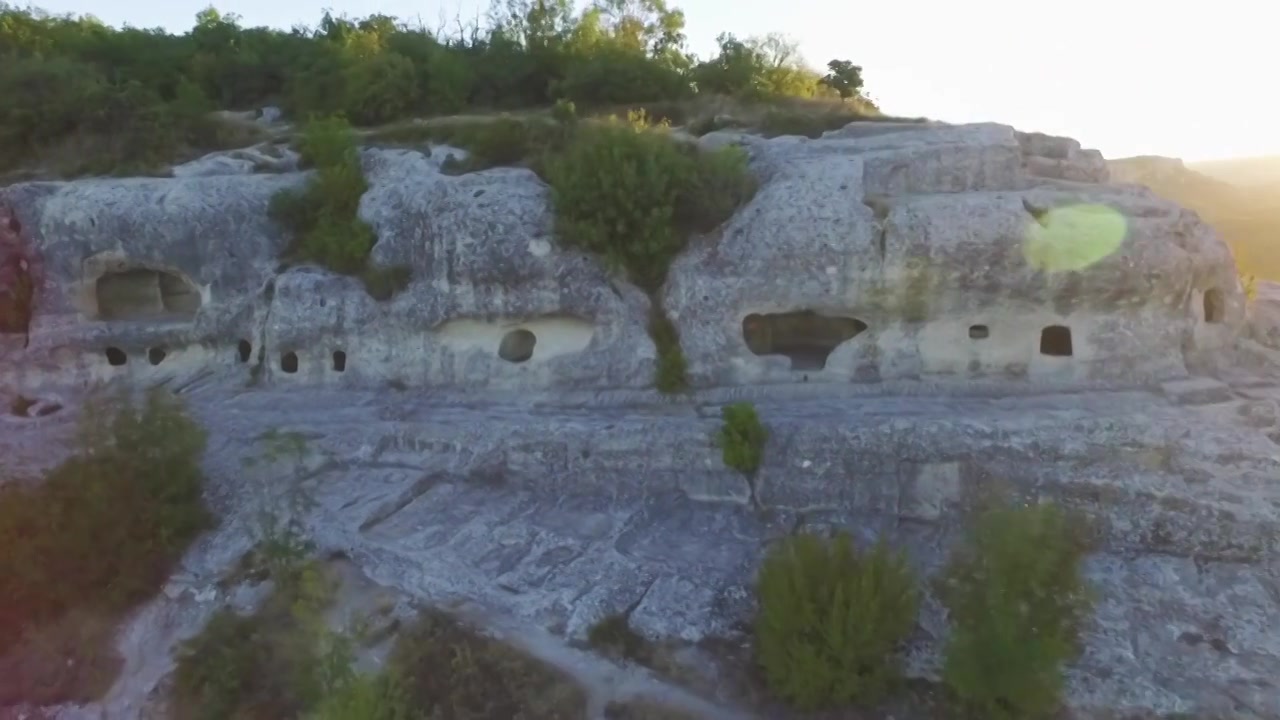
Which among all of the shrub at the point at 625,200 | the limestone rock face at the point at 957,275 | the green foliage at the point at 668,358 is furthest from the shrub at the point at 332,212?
the limestone rock face at the point at 957,275

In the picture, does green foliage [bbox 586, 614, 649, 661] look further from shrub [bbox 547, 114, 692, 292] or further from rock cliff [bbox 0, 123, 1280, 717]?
shrub [bbox 547, 114, 692, 292]

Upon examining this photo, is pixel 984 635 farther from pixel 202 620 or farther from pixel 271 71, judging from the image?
pixel 271 71

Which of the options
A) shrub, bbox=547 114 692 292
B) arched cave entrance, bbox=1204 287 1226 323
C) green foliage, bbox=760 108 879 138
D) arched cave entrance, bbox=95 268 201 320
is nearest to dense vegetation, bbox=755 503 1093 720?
shrub, bbox=547 114 692 292

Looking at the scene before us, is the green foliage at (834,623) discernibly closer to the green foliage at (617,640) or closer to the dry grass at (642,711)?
the dry grass at (642,711)

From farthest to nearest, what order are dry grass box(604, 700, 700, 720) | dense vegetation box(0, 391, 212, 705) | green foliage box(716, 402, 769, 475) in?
green foliage box(716, 402, 769, 475) < dense vegetation box(0, 391, 212, 705) < dry grass box(604, 700, 700, 720)

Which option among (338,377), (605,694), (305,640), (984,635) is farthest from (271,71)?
(984,635)

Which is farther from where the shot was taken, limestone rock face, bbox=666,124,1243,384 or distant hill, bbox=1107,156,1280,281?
distant hill, bbox=1107,156,1280,281
